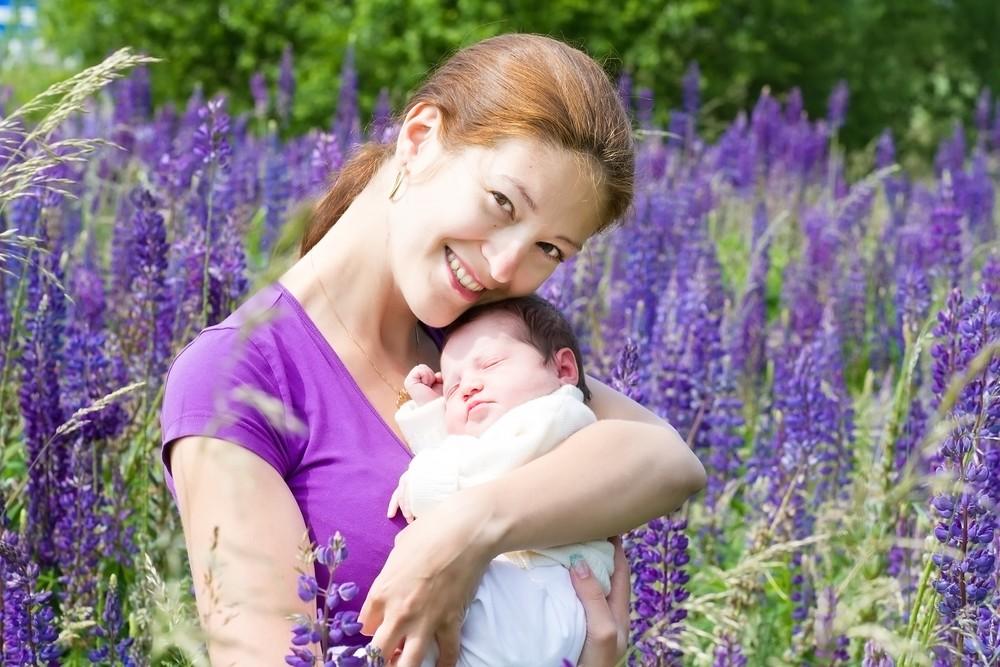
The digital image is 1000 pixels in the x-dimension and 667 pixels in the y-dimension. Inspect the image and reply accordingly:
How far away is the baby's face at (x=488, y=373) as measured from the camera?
2.39 m

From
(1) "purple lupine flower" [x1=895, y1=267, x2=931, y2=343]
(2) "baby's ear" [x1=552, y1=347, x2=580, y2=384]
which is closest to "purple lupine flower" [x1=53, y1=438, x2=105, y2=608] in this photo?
(2) "baby's ear" [x1=552, y1=347, x2=580, y2=384]

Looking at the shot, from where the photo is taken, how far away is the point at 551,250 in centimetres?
245

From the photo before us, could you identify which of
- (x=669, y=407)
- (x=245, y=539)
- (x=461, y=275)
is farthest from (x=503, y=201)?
(x=669, y=407)

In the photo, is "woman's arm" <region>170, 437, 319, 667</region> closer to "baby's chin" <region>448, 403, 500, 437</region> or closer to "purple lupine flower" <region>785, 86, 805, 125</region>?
"baby's chin" <region>448, 403, 500, 437</region>

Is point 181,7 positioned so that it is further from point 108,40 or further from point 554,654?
point 554,654

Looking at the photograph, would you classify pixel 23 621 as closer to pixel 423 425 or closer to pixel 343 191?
pixel 423 425

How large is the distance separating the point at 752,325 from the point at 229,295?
7.00 feet

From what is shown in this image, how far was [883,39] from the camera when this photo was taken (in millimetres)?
22484

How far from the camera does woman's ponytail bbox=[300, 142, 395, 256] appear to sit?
2781 mm

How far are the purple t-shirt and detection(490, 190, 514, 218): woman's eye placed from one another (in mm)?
391

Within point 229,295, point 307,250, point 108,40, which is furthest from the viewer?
point 108,40

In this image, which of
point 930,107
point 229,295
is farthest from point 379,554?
point 930,107

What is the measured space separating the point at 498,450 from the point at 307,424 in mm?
321

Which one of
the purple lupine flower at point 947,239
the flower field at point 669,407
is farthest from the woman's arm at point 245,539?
the purple lupine flower at point 947,239
